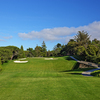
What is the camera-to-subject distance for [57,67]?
29.8 metres

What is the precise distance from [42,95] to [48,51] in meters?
71.9

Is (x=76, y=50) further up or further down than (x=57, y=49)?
further down

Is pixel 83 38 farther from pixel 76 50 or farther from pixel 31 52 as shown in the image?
pixel 31 52

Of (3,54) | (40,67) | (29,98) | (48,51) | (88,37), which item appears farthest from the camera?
(48,51)

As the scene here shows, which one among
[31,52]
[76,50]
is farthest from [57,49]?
[76,50]

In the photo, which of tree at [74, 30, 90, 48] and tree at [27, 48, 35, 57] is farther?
tree at [27, 48, 35, 57]

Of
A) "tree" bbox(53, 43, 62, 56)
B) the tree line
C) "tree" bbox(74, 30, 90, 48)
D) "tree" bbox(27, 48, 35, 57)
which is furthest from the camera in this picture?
"tree" bbox(27, 48, 35, 57)

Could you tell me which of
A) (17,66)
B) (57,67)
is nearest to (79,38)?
(57,67)

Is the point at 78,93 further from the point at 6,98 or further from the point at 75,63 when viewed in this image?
the point at 75,63

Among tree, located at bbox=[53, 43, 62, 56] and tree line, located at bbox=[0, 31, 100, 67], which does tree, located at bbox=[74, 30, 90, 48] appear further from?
tree, located at bbox=[53, 43, 62, 56]

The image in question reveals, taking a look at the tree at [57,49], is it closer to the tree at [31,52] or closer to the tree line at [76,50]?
the tree line at [76,50]

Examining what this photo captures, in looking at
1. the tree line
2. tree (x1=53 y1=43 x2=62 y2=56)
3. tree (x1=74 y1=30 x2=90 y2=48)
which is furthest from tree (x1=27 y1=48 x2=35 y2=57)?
tree (x1=74 y1=30 x2=90 y2=48)

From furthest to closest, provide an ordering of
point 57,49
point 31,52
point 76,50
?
1. point 31,52
2. point 57,49
3. point 76,50

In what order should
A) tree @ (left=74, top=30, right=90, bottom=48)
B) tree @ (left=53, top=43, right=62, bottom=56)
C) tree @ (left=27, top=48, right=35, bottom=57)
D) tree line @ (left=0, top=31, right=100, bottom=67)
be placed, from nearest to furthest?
tree line @ (left=0, top=31, right=100, bottom=67), tree @ (left=74, top=30, right=90, bottom=48), tree @ (left=53, top=43, right=62, bottom=56), tree @ (left=27, top=48, right=35, bottom=57)
